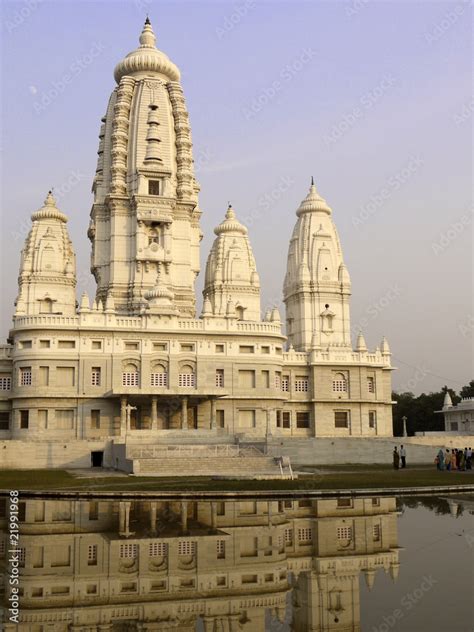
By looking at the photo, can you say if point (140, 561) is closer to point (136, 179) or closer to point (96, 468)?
point (96, 468)

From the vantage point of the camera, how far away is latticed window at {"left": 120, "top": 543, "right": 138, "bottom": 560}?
592 inches

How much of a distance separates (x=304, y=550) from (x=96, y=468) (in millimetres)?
30441

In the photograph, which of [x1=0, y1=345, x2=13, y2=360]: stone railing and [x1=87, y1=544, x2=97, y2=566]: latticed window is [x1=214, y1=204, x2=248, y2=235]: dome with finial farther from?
[x1=87, y1=544, x2=97, y2=566]: latticed window

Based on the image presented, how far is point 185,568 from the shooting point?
46.0ft

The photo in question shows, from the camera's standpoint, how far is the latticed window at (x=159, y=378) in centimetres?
5709

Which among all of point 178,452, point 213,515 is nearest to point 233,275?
point 178,452

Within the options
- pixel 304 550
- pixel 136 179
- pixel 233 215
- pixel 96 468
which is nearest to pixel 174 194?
pixel 136 179

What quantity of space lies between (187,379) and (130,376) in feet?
15.2

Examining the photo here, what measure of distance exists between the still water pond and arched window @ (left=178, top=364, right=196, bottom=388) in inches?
1406

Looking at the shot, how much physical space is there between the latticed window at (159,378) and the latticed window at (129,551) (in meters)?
40.9

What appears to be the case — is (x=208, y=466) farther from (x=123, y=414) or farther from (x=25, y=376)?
(x=25, y=376)

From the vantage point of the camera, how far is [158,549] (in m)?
15.8

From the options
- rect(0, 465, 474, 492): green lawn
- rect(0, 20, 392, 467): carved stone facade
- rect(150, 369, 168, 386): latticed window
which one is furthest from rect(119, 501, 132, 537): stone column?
rect(150, 369, 168, 386): latticed window

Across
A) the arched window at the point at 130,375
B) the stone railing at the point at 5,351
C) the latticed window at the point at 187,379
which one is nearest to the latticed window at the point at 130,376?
the arched window at the point at 130,375
